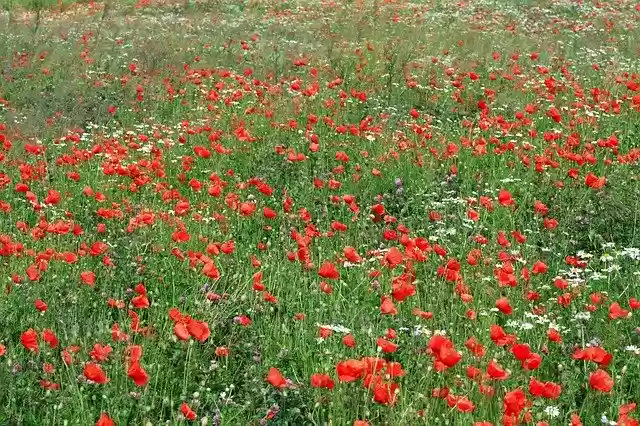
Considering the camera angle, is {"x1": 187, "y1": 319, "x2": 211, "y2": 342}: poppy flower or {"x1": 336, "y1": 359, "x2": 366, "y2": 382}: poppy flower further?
{"x1": 187, "y1": 319, "x2": 211, "y2": 342}: poppy flower

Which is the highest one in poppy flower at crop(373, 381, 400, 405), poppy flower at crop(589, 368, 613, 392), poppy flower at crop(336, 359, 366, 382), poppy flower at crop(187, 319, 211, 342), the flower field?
poppy flower at crop(336, 359, 366, 382)

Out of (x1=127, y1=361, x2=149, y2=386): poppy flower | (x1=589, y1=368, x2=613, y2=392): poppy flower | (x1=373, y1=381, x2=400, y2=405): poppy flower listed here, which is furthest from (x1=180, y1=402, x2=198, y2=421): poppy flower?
(x1=589, y1=368, x2=613, y2=392): poppy flower

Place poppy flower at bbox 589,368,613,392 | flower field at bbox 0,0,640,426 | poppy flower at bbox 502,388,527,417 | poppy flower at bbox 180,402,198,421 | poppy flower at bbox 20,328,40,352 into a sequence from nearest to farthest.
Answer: poppy flower at bbox 502,388,527,417 < poppy flower at bbox 180,402,198,421 < poppy flower at bbox 589,368,613,392 < poppy flower at bbox 20,328,40,352 < flower field at bbox 0,0,640,426

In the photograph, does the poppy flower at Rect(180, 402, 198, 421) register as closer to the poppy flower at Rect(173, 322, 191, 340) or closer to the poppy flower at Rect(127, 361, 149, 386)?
the poppy flower at Rect(127, 361, 149, 386)

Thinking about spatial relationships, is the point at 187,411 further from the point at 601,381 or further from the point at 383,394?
the point at 601,381

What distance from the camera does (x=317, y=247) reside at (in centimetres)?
456

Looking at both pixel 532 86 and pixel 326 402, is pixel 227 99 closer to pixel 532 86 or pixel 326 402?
pixel 532 86

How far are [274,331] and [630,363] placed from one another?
1.58m

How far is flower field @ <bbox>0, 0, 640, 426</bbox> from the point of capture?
3.03 m

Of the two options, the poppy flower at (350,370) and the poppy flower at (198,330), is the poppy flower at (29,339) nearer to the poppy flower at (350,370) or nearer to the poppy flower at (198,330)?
the poppy flower at (198,330)

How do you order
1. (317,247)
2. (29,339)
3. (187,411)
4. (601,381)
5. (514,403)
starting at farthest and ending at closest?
(317,247)
(29,339)
(601,381)
(187,411)
(514,403)

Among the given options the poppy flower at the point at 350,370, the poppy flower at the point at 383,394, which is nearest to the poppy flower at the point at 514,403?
the poppy flower at the point at 383,394

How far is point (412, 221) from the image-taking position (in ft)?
17.3

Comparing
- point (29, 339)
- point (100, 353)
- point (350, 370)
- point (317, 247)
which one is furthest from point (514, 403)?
point (317, 247)
